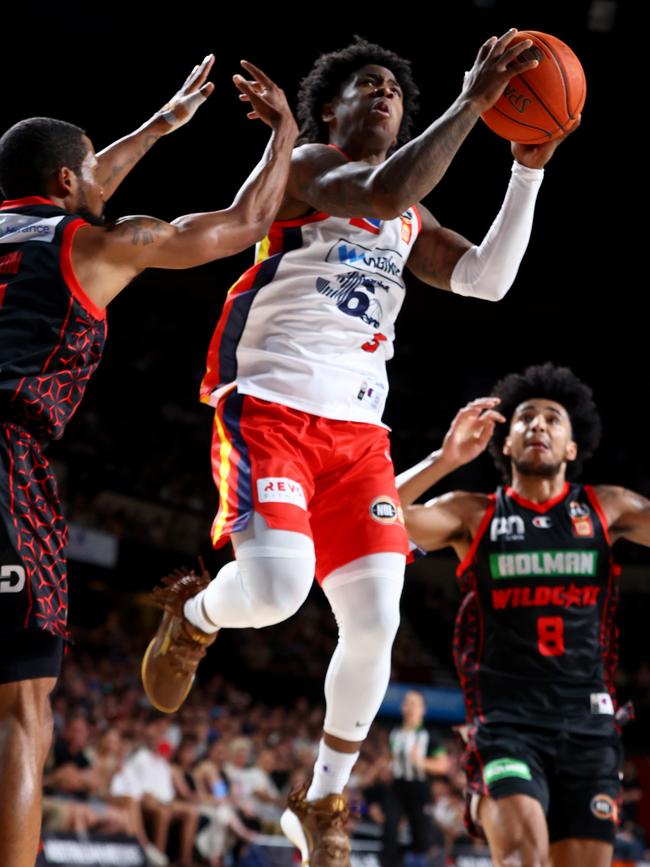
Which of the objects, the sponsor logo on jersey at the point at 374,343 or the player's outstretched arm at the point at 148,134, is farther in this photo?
the player's outstretched arm at the point at 148,134

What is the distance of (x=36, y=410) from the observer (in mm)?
3379

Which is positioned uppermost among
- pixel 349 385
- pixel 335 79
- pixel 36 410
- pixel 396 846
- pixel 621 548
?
pixel 621 548

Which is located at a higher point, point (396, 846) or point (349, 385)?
point (349, 385)

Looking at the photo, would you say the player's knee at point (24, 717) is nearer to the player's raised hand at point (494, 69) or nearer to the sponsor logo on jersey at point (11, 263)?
the sponsor logo on jersey at point (11, 263)

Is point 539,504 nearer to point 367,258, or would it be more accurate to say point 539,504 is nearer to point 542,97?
point 367,258

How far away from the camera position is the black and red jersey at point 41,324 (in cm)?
337

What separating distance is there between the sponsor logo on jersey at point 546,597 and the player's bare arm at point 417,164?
2039 millimetres

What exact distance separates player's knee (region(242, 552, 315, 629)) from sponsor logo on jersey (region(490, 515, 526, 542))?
174 centimetres

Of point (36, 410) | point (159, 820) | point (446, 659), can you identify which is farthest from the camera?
point (446, 659)

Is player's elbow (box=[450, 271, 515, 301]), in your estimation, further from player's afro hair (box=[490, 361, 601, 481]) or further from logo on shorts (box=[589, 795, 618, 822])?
logo on shorts (box=[589, 795, 618, 822])

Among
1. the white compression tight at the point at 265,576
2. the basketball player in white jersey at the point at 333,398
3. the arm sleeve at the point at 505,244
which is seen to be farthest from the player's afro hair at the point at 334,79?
the white compression tight at the point at 265,576

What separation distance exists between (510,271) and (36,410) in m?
1.93

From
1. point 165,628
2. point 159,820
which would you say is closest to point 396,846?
point 159,820

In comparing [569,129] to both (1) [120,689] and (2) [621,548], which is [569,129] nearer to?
(1) [120,689]
